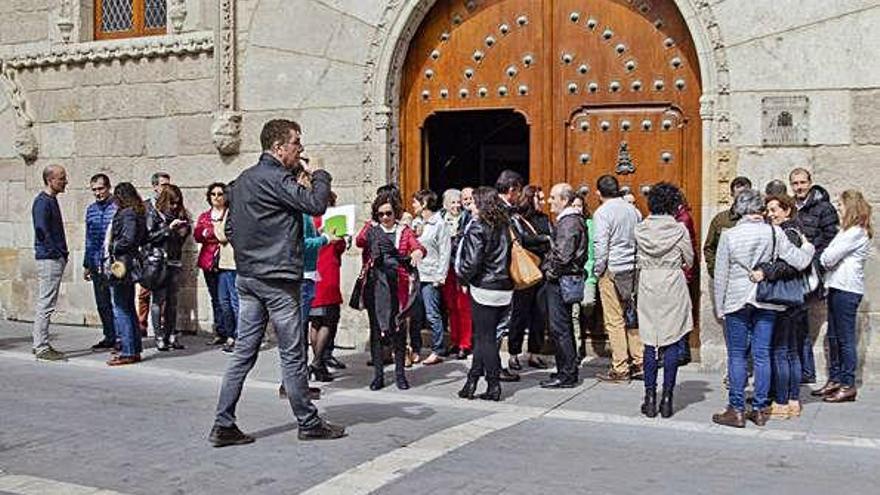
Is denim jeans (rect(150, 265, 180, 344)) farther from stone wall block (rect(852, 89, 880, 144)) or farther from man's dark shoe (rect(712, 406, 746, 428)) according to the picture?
stone wall block (rect(852, 89, 880, 144))

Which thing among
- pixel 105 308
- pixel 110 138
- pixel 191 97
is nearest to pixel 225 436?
pixel 105 308

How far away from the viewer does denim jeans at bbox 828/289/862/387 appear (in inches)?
312

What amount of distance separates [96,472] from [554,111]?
18.5 ft

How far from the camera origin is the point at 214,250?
35.4 ft

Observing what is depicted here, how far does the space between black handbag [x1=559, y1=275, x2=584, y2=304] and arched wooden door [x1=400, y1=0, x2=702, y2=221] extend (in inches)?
57.1

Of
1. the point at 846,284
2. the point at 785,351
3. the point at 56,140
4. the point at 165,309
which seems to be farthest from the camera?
the point at 56,140

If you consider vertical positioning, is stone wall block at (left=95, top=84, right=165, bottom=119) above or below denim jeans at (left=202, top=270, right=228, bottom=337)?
above

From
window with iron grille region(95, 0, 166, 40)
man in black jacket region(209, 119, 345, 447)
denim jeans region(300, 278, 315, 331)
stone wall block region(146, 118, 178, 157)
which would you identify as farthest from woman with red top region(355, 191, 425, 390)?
window with iron grille region(95, 0, 166, 40)

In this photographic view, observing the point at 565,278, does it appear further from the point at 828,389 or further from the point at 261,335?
the point at 261,335

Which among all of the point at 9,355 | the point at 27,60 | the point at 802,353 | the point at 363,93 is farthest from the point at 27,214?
the point at 802,353

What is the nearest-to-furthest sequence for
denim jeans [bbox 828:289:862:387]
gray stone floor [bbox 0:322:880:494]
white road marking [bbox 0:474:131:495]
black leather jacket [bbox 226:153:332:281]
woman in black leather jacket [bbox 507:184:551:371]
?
white road marking [bbox 0:474:131:495] → gray stone floor [bbox 0:322:880:494] → black leather jacket [bbox 226:153:332:281] → denim jeans [bbox 828:289:862:387] → woman in black leather jacket [bbox 507:184:551:371]

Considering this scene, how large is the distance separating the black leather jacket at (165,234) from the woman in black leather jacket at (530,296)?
3.60 m

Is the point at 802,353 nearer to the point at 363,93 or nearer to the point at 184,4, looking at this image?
the point at 363,93

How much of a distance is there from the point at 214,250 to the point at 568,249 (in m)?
3.97
